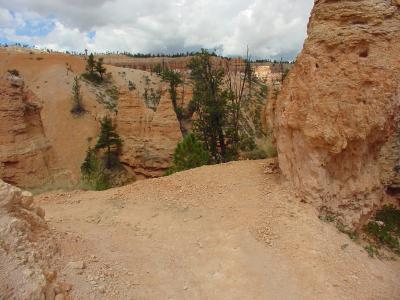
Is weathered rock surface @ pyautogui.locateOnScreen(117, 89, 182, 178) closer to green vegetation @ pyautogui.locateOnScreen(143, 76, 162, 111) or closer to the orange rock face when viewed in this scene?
green vegetation @ pyautogui.locateOnScreen(143, 76, 162, 111)

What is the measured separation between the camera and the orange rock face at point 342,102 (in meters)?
7.02

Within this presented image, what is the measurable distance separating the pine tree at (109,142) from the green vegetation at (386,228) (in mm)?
19197

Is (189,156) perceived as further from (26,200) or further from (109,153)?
(109,153)

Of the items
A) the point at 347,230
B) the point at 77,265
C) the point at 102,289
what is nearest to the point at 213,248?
the point at 102,289

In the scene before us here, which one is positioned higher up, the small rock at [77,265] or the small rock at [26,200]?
the small rock at [26,200]

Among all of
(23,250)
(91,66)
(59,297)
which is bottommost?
→ (59,297)

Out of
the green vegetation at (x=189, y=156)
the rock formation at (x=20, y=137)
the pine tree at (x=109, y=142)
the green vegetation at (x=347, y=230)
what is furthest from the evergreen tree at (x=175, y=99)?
the green vegetation at (x=347, y=230)

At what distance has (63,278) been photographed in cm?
464

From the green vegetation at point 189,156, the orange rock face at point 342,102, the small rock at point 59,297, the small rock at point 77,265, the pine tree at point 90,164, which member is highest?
the orange rock face at point 342,102

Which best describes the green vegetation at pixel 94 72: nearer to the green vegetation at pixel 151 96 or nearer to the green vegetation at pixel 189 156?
the green vegetation at pixel 151 96

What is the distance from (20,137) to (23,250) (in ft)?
49.1

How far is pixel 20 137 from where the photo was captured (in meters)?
17.7

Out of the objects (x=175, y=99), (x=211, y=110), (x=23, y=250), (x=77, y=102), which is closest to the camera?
(x=23, y=250)

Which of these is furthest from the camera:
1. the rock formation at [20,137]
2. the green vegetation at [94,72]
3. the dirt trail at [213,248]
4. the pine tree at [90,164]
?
the green vegetation at [94,72]
